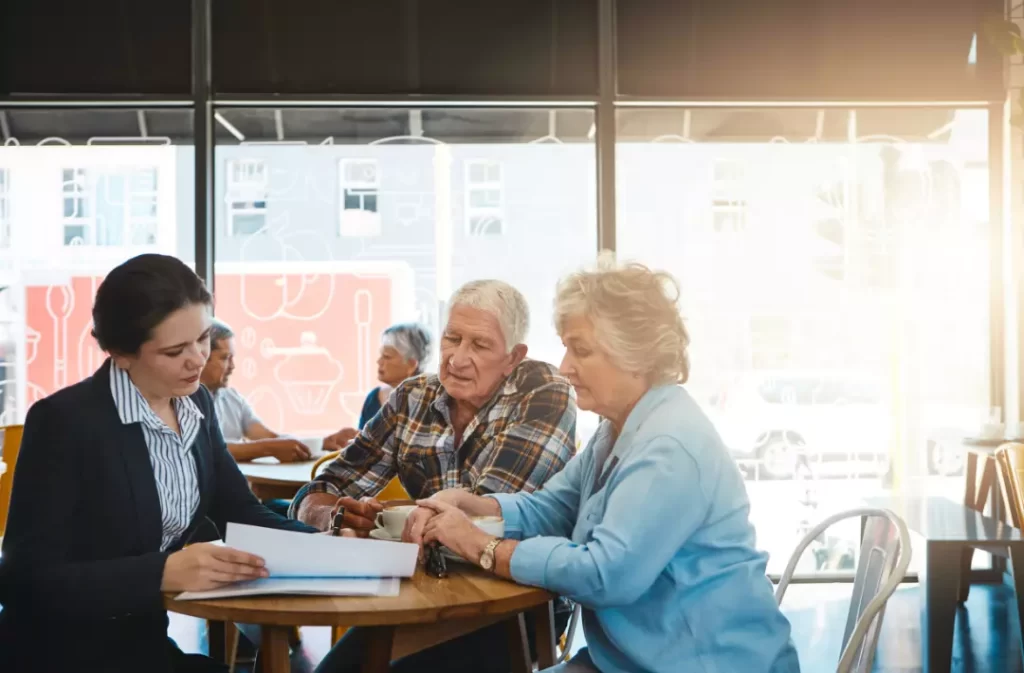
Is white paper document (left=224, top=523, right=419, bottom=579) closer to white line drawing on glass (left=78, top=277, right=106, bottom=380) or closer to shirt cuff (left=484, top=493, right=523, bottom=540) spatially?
shirt cuff (left=484, top=493, right=523, bottom=540)

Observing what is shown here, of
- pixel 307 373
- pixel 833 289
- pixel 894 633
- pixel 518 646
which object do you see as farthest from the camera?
pixel 833 289

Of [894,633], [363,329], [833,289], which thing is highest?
[833,289]

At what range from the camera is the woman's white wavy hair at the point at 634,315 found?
187cm

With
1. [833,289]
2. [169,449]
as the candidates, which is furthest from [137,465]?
[833,289]

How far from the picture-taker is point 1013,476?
3.59m

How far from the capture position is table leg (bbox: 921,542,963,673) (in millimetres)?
3201

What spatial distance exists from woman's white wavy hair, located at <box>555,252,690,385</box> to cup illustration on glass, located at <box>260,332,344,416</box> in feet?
9.92

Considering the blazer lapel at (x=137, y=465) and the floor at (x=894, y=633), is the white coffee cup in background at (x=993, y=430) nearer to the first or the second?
the floor at (x=894, y=633)

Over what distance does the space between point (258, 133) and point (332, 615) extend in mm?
3671

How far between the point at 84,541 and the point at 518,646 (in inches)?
34.2

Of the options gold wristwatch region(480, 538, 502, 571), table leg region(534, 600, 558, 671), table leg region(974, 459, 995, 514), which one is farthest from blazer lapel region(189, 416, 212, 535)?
table leg region(974, 459, 995, 514)

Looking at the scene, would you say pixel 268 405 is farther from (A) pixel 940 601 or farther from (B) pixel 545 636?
(A) pixel 940 601

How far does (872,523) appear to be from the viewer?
6.60 ft

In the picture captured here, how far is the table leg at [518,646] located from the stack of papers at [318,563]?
0.39m
